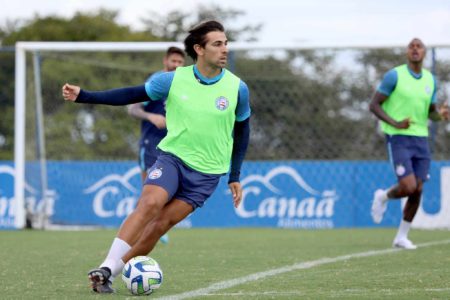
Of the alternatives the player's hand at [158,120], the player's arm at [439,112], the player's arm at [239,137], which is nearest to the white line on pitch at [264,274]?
the player's arm at [239,137]

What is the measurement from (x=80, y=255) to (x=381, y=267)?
11.1 ft

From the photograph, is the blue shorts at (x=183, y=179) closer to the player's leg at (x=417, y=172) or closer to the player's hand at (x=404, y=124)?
the player's hand at (x=404, y=124)

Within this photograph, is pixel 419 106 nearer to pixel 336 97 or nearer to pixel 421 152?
pixel 421 152

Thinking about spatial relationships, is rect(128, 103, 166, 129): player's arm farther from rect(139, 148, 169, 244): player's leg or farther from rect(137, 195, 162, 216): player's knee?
rect(137, 195, 162, 216): player's knee

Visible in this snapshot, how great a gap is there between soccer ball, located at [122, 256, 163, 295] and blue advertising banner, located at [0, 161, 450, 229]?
970cm

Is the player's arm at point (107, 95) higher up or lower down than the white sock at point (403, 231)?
higher up


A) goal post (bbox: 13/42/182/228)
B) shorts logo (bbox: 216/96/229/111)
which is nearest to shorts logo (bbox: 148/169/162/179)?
shorts logo (bbox: 216/96/229/111)

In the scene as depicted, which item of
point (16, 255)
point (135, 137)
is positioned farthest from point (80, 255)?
point (135, 137)

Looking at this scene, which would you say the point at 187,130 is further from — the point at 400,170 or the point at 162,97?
the point at 400,170

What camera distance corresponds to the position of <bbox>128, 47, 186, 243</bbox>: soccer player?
1164 centimetres

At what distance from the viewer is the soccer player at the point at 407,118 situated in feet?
37.7

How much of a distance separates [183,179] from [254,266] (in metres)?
2.16

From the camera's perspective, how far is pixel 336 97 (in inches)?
814

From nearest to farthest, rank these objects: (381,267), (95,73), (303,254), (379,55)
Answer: (381,267) < (303,254) < (379,55) < (95,73)
